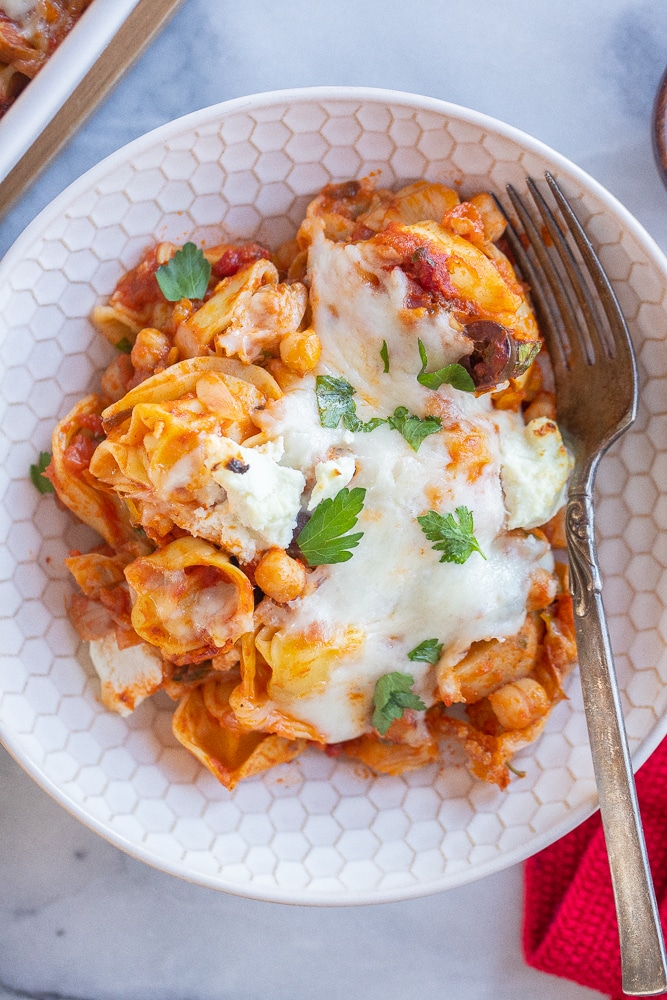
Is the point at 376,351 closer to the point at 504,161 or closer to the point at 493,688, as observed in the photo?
the point at 504,161

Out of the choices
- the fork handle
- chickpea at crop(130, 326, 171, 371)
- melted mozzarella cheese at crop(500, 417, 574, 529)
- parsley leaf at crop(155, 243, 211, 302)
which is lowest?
the fork handle

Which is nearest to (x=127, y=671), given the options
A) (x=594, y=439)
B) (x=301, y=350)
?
(x=301, y=350)

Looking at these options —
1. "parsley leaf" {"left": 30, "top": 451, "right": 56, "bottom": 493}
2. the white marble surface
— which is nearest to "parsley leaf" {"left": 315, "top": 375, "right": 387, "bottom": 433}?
"parsley leaf" {"left": 30, "top": 451, "right": 56, "bottom": 493}

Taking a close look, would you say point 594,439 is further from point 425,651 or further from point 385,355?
point 425,651

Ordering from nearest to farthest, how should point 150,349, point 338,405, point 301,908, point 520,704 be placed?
point 338,405, point 150,349, point 520,704, point 301,908

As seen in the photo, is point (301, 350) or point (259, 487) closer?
point (259, 487)

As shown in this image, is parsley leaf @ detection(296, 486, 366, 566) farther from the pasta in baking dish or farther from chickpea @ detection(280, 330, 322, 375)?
chickpea @ detection(280, 330, 322, 375)
